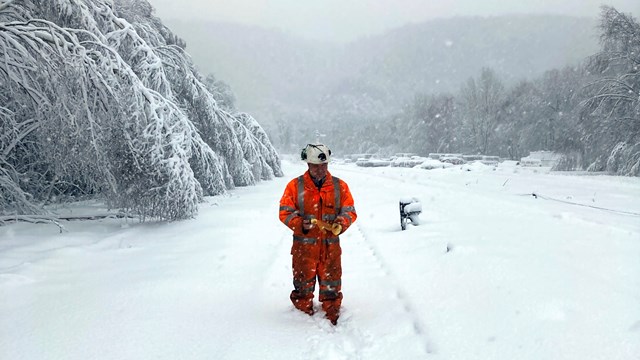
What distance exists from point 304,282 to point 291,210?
2.45 feet

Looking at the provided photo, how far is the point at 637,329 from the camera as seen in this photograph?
126 inches

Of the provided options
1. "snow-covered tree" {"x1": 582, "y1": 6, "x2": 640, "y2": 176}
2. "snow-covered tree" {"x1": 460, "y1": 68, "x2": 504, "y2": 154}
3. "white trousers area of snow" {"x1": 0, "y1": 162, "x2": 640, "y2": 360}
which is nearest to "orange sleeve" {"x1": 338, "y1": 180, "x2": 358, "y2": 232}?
"white trousers area of snow" {"x1": 0, "y1": 162, "x2": 640, "y2": 360}

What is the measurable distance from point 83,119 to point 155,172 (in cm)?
205

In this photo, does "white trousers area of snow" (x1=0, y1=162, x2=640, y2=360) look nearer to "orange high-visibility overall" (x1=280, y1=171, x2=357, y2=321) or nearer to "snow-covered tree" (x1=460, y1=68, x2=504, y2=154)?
"orange high-visibility overall" (x1=280, y1=171, x2=357, y2=321)

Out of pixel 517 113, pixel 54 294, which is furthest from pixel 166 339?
pixel 517 113

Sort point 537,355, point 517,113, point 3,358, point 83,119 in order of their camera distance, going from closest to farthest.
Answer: point 537,355 → point 3,358 → point 83,119 → point 517,113

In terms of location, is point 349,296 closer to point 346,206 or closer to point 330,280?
point 330,280

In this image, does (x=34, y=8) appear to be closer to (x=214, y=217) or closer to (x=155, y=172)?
(x=155, y=172)

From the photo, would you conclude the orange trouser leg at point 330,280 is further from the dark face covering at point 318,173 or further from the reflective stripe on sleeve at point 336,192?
the dark face covering at point 318,173

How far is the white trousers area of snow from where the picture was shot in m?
3.38

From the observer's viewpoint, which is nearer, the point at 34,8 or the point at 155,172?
the point at 34,8

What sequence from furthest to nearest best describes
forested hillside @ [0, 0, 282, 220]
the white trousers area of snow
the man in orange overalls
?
forested hillside @ [0, 0, 282, 220] → the man in orange overalls → the white trousers area of snow

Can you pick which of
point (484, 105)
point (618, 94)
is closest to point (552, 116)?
point (484, 105)

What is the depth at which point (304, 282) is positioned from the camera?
410 cm
